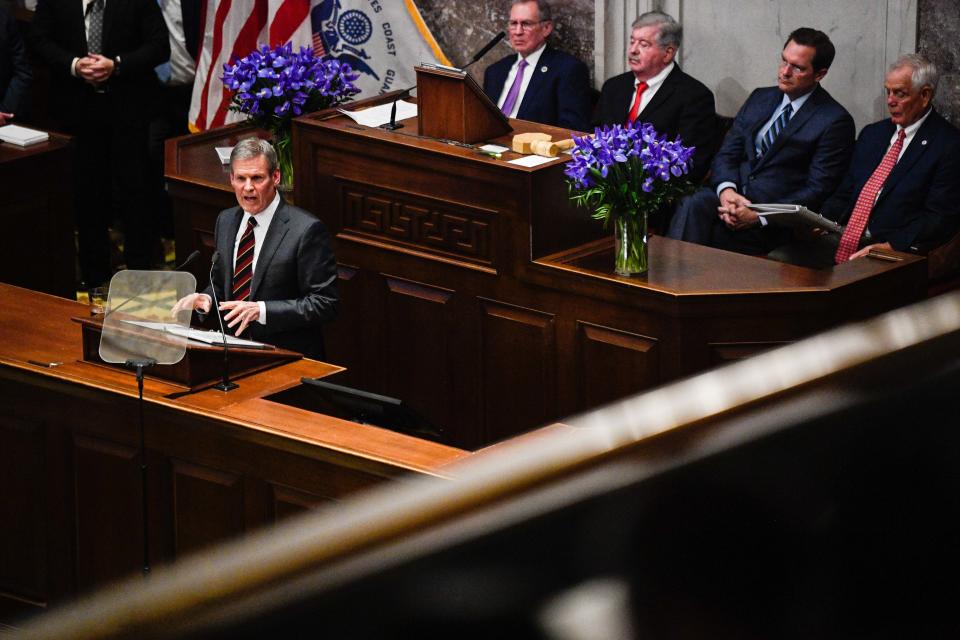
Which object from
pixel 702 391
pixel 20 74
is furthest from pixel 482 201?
pixel 702 391

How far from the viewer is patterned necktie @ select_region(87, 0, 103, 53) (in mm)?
6969

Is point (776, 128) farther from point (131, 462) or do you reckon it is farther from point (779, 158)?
point (131, 462)

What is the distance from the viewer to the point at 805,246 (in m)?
5.55

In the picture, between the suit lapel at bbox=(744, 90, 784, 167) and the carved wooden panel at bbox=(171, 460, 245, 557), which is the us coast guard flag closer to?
the suit lapel at bbox=(744, 90, 784, 167)

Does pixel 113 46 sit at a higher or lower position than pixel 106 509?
higher

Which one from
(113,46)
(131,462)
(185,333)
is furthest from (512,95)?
(131,462)

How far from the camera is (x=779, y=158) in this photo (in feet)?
18.6

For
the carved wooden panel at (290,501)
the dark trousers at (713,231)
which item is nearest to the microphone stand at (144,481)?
the carved wooden panel at (290,501)

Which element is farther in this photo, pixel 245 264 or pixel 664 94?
pixel 664 94

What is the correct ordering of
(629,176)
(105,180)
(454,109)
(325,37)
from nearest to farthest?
(629,176) → (454,109) → (105,180) → (325,37)

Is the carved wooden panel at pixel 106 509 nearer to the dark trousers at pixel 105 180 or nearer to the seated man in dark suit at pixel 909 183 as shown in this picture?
the seated man in dark suit at pixel 909 183

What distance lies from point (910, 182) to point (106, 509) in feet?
10.5

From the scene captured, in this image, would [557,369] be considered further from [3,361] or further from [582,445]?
[582,445]

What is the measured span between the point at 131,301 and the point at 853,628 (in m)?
3.80
